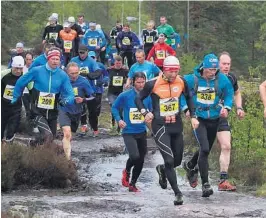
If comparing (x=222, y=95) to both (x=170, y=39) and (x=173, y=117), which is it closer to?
(x=173, y=117)

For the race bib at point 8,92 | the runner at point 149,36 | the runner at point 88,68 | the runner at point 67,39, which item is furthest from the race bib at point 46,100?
the runner at point 149,36

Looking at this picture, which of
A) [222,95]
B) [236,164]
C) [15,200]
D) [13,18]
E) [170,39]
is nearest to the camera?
[15,200]

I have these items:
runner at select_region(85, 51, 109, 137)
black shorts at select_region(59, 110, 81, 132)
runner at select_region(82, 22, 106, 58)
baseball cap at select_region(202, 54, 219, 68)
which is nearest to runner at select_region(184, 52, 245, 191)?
baseball cap at select_region(202, 54, 219, 68)

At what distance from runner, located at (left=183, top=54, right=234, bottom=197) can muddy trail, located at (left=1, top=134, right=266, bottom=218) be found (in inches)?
23.2

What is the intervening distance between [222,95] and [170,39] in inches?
628

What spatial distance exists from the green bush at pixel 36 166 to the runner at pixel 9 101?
137 centimetres

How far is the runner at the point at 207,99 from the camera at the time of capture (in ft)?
34.1

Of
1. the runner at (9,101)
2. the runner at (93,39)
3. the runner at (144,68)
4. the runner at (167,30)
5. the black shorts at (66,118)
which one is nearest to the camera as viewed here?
the runner at (9,101)

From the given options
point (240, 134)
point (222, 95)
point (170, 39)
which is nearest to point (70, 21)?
point (170, 39)

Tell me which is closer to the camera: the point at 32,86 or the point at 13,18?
the point at 32,86

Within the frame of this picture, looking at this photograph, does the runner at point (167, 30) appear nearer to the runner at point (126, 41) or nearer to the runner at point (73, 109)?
the runner at point (126, 41)

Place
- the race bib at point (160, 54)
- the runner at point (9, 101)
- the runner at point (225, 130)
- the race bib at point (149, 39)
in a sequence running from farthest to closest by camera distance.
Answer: the race bib at point (149, 39)
the race bib at point (160, 54)
the runner at point (9, 101)
the runner at point (225, 130)

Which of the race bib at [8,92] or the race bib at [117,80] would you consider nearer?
the race bib at [8,92]

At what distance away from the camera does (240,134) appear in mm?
14789
